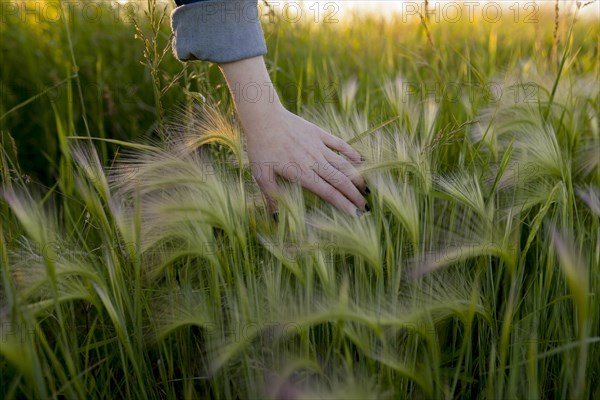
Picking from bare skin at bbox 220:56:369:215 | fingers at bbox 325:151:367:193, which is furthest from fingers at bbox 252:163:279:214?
fingers at bbox 325:151:367:193

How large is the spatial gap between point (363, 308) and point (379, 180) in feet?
0.81

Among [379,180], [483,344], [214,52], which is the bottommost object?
[483,344]

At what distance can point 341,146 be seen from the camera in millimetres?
1198

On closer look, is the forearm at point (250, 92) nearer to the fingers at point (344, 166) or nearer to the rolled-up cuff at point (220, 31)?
→ the rolled-up cuff at point (220, 31)

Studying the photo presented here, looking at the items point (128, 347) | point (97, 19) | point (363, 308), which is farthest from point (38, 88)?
point (363, 308)

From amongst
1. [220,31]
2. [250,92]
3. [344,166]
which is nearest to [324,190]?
[344,166]

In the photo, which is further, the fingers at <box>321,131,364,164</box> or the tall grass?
the fingers at <box>321,131,364,164</box>

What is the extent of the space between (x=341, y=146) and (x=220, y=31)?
299mm

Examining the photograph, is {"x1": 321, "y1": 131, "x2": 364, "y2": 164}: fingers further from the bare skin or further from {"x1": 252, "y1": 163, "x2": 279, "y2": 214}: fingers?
{"x1": 252, "y1": 163, "x2": 279, "y2": 214}: fingers

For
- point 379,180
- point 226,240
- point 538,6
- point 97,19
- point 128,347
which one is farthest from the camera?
point 97,19

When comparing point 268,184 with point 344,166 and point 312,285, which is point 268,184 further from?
point 312,285

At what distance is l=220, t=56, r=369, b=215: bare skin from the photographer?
1138 mm

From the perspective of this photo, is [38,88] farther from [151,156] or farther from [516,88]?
[516,88]

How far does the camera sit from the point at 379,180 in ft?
3.47
